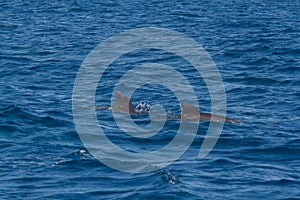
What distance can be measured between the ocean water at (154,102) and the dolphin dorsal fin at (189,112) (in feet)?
2.72

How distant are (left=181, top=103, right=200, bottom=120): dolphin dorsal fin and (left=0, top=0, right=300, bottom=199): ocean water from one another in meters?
0.83

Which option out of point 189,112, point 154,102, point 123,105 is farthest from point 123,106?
point 189,112

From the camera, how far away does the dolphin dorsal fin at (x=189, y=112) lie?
98.1ft

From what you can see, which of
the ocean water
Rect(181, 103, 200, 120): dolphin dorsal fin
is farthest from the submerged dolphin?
the ocean water

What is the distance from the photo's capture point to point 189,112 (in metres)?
30.0

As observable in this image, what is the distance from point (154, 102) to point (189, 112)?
3257 millimetres

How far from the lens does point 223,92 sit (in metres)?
35.1

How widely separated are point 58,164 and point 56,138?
127 inches

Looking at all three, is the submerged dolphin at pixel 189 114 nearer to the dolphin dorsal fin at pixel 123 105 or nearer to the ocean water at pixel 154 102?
the dolphin dorsal fin at pixel 123 105

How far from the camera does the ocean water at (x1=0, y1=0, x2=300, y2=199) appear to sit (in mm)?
22250

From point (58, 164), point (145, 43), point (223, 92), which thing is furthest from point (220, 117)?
point (145, 43)

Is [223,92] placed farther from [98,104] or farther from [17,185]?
[17,185]

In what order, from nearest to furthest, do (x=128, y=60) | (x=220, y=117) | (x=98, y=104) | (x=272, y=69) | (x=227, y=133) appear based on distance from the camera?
(x=227, y=133) → (x=220, y=117) → (x=98, y=104) → (x=272, y=69) → (x=128, y=60)

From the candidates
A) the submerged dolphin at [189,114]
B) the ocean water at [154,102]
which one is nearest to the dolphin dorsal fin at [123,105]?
the submerged dolphin at [189,114]
